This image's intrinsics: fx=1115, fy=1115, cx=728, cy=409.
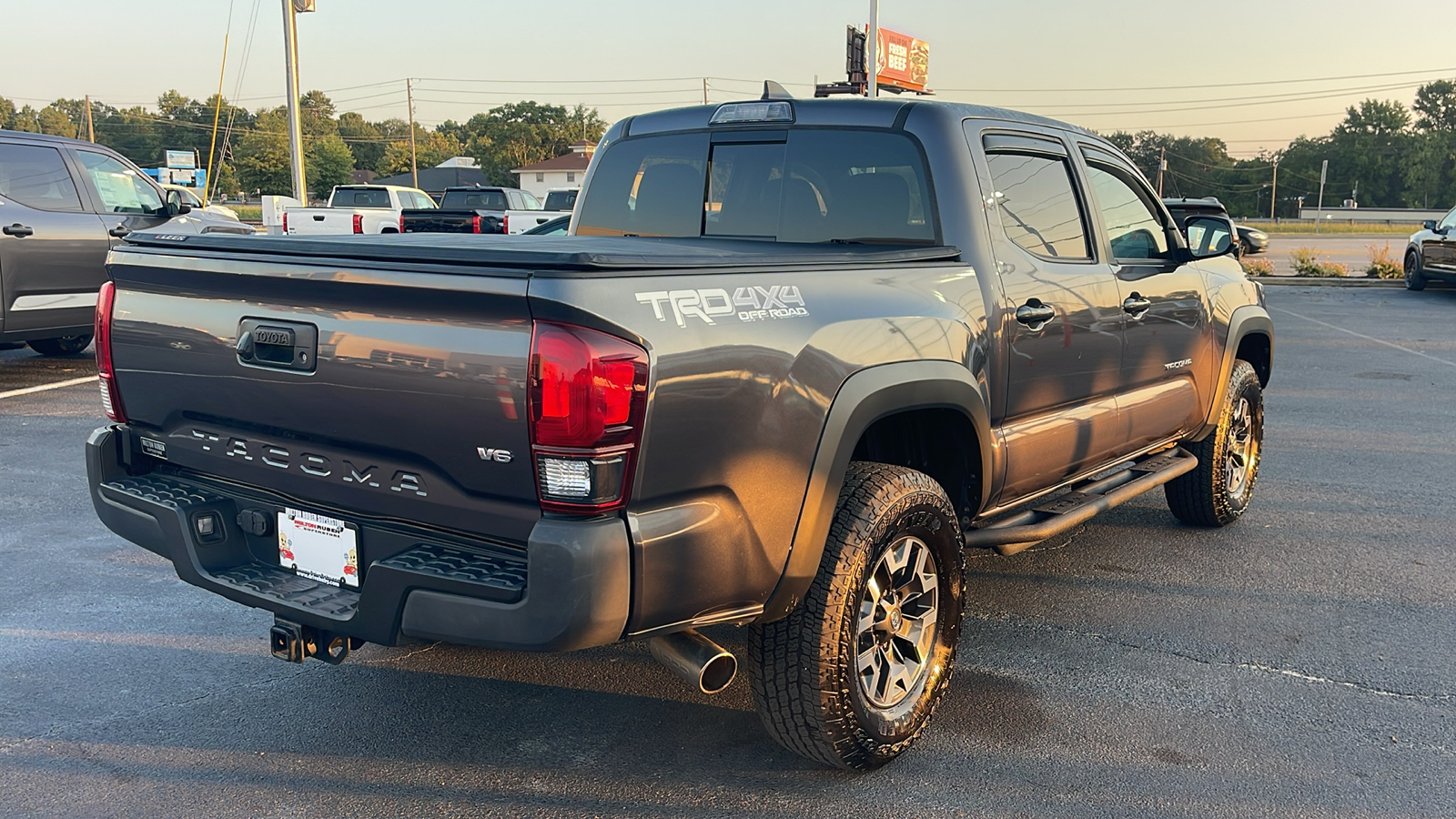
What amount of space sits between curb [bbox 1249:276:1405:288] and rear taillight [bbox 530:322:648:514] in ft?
72.1

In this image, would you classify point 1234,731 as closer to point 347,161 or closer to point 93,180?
point 93,180

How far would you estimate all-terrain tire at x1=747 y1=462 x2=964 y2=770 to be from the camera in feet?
9.93

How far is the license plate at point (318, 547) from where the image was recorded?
114 inches

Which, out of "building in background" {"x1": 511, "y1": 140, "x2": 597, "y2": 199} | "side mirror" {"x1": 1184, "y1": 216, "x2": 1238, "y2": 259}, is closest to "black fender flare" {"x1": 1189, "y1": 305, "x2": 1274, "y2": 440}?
"side mirror" {"x1": 1184, "y1": 216, "x2": 1238, "y2": 259}

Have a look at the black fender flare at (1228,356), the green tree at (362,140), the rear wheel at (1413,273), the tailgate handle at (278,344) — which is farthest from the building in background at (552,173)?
the tailgate handle at (278,344)

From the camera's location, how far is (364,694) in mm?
3734

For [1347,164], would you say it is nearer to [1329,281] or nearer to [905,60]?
[905,60]

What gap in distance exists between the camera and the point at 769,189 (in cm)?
427

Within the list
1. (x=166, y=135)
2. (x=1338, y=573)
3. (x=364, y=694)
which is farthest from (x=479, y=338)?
(x=166, y=135)

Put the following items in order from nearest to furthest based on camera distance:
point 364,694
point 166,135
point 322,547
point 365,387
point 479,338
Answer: point 479,338 < point 365,387 < point 322,547 < point 364,694 < point 166,135

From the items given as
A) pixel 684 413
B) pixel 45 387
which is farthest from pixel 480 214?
pixel 684 413

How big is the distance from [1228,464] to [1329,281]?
19175 mm

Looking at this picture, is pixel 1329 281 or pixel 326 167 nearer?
pixel 1329 281

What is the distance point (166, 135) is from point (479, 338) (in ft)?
433
